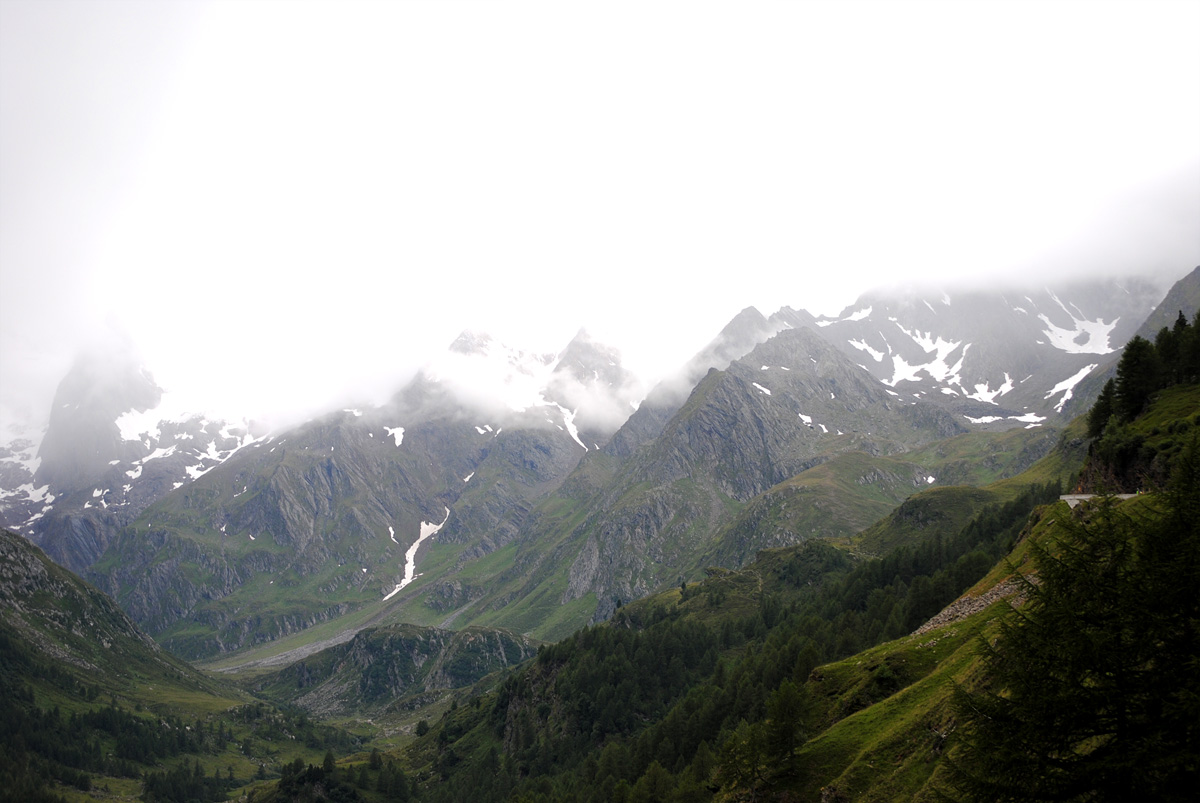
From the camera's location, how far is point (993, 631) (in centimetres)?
4800

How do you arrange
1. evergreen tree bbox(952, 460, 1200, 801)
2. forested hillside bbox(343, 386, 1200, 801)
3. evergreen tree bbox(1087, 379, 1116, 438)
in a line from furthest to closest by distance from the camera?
evergreen tree bbox(1087, 379, 1116, 438), forested hillside bbox(343, 386, 1200, 801), evergreen tree bbox(952, 460, 1200, 801)

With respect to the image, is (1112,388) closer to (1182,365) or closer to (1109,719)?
(1182,365)

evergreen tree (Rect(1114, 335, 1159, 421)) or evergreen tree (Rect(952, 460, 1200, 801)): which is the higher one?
evergreen tree (Rect(952, 460, 1200, 801))

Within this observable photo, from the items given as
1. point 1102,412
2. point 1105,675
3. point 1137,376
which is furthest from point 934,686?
point 1102,412

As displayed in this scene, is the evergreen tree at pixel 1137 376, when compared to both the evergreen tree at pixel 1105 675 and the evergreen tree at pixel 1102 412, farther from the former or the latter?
the evergreen tree at pixel 1105 675

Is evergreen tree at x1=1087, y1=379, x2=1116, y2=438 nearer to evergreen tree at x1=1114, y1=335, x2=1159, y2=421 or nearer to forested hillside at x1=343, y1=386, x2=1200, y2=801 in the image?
evergreen tree at x1=1114, y1=335, x2=1159, y2=421

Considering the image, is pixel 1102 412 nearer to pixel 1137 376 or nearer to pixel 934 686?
pixel 1137 376

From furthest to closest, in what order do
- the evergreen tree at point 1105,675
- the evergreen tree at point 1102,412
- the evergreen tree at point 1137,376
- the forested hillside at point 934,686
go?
the evergreen tree at point 1102,412 < the evergreen tree at point 1137,376 < the forested hillside at point 934,686 < the evergreen tree at point 1105,675

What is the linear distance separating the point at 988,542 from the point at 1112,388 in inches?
2217

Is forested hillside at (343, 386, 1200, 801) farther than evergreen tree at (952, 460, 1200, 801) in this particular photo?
Yes

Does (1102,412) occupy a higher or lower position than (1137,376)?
lower

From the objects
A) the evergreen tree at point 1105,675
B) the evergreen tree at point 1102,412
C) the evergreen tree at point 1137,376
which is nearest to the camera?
the evergreen tree at point 1105,675

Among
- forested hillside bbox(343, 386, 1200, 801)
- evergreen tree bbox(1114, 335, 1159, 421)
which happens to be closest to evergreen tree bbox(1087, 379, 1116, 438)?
evergreen tree bbox(1114, 335, 1159, 421)

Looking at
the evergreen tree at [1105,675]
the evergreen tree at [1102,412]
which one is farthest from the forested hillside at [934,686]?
the evergreen tree at [1102,412]
